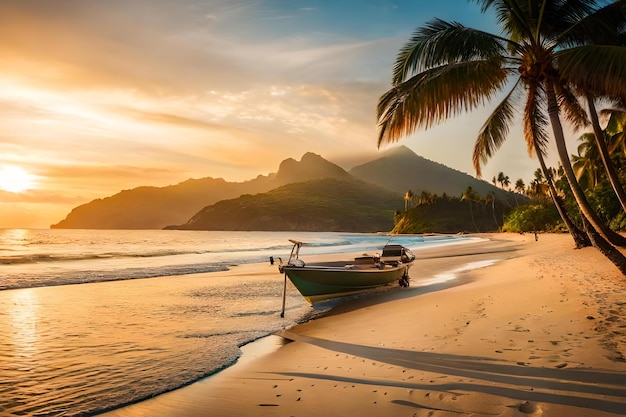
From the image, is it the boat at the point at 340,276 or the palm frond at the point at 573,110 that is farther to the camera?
the palm frond at the point at 573,110

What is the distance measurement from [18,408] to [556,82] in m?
14.5

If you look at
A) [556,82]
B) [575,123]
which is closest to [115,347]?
[556,82]

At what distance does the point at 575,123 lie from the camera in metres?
19.0

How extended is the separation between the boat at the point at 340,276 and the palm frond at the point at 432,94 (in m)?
4.72

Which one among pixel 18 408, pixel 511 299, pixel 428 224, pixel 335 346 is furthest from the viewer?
pixel 428 224

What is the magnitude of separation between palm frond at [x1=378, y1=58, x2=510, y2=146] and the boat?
186 inches

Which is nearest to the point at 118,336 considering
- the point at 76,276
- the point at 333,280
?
the point at 333,280

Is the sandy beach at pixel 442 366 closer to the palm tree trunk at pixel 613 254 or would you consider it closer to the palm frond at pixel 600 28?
the palm tree trunk at pixel 613 254

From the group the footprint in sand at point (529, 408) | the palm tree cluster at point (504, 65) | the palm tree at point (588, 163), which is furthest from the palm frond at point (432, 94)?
the palm tree at point (588, 163)

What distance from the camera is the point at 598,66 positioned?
9.64 m

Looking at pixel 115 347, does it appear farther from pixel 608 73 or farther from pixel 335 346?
pixel 608 73

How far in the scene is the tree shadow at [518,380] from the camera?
4.86 metres

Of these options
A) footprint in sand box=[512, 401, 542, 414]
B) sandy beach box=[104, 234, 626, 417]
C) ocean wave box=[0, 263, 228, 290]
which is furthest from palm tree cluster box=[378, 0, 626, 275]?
ocean wave box=[0, 263, 228, 290]

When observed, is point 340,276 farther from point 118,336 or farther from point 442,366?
point 442,366
